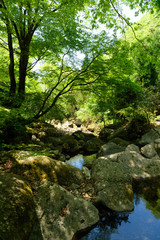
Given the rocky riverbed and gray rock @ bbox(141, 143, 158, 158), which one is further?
gray rock @ bbox(141, 143, 158, 158)

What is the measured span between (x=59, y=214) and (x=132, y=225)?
2.04 m

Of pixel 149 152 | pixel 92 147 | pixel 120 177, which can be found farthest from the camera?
pixel 92 147

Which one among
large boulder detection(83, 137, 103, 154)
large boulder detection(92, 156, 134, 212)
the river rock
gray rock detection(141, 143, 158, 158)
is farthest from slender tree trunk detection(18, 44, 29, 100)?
the river rock

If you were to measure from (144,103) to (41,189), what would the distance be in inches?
412

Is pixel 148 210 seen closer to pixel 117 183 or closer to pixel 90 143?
pixel 117 183

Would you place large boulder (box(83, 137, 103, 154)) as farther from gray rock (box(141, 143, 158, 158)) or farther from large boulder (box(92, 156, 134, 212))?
large boulder (box(92, 156, 134, 212))

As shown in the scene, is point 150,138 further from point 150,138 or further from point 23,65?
point 23,65

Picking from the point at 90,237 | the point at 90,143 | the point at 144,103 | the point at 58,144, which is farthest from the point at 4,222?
the point at 144,103

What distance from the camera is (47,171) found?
4262 mm

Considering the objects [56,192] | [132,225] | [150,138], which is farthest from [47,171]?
[150,138]

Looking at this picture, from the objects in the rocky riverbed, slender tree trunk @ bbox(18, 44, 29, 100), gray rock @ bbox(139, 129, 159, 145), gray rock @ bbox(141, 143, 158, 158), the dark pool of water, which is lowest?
the dark pool of water

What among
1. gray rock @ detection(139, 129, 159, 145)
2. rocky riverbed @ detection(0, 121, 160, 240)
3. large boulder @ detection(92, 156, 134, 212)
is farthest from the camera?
gray rock @ detection(139, 129, 159, 145)

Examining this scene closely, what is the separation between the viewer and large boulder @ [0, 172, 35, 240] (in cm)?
212

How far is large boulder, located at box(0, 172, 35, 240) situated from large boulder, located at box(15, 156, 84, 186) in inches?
A: 43.7
